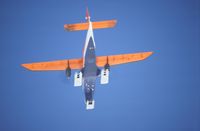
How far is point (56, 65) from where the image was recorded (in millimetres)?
7430

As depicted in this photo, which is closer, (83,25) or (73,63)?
(83,25)

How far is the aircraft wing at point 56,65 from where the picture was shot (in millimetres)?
7320

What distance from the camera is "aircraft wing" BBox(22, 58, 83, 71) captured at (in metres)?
7.32

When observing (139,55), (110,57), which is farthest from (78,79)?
(139,55)

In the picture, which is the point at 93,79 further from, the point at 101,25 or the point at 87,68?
the point at 101,25

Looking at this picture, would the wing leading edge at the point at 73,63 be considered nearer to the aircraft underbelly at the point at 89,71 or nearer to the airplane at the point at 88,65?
the airplane at the point at 88,65

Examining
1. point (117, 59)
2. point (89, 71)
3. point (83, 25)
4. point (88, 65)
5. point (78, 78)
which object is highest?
point (83, 25)

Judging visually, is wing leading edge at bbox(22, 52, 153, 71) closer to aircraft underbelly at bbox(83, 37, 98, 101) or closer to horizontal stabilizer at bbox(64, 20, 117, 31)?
aircraft underbelly at bbox(83, 37, 98, 101)

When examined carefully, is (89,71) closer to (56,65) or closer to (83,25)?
(56,65)

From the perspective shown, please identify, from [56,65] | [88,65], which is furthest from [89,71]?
[56,65]

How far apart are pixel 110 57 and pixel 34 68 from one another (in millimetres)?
1479

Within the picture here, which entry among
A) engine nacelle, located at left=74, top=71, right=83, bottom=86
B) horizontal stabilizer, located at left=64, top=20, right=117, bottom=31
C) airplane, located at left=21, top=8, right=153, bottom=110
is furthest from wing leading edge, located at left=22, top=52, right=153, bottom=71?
horizontal stabilizer, located at left=64, top=20, right=117, bottom=31

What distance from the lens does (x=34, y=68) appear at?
7.31 metres

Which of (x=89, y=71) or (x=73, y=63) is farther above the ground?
(x=73, y=63)
